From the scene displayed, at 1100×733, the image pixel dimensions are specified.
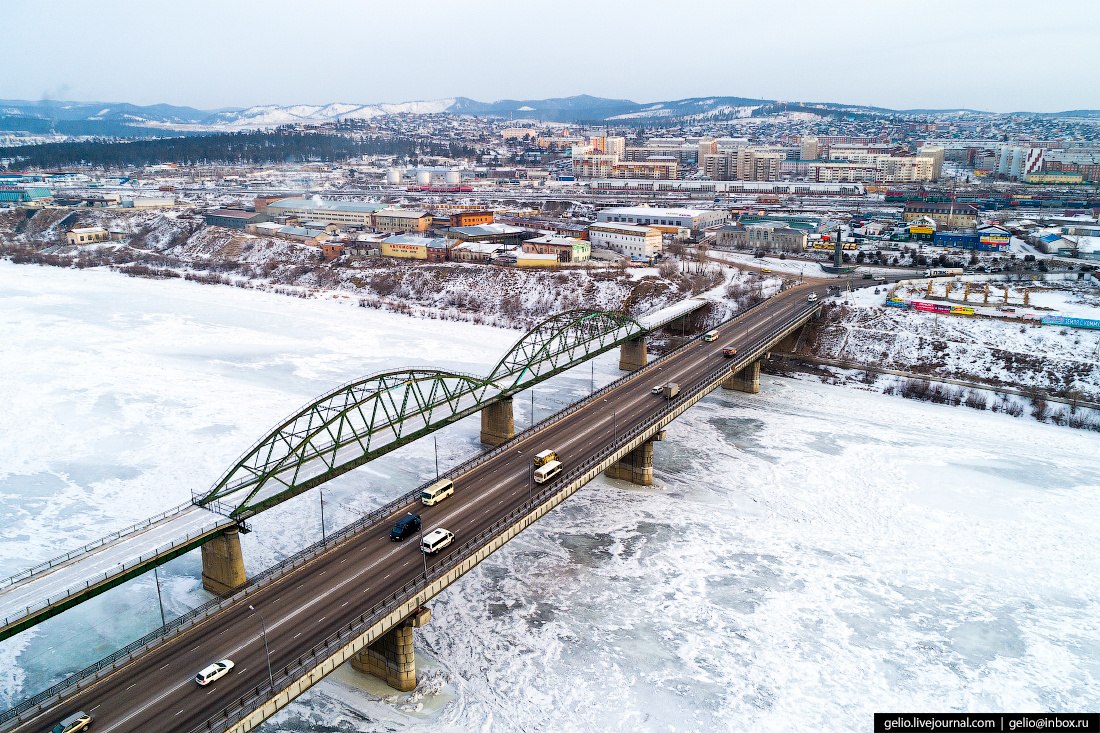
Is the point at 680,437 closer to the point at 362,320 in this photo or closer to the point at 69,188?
the point at 362,320

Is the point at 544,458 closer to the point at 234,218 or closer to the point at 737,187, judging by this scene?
the point at 234,218

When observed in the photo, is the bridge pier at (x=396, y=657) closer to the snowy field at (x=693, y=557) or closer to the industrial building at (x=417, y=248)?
the snowy field at (x=693, y=557)

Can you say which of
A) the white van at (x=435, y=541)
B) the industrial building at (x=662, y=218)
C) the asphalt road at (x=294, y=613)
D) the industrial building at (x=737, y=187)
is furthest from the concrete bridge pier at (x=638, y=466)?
the industrial building at (x=737, y=187)

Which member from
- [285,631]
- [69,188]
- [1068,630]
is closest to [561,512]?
[285,631]

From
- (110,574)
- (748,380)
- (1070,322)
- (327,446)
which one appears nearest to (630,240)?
(748,380)

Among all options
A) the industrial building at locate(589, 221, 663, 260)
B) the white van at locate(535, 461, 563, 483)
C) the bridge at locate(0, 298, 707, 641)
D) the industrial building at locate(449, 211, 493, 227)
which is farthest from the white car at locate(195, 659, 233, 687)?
the industrial building at locate(449, 211, 493, 227)

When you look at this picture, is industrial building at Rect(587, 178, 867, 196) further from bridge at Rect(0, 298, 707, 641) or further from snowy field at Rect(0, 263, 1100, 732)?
bridge at Rect(0, 298, 707, 641)

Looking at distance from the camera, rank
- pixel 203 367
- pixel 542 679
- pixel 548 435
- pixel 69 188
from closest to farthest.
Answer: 1. pixel 542 679
2. pixel 548 435
3. pixel 203 367
4. pixel 69 188
